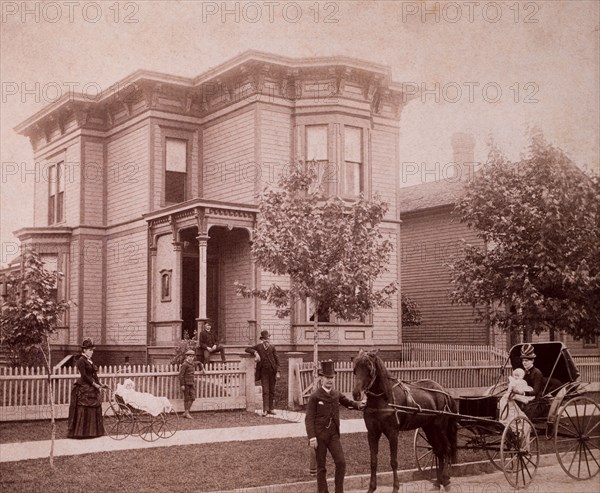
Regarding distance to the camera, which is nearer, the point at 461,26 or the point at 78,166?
the point at 461,26

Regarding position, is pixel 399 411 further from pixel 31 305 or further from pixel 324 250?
pixel 324 250

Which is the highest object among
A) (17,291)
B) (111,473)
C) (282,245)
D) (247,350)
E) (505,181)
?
(505,181)

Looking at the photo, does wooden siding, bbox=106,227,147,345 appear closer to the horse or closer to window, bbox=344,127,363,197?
window, bbox=344,127,363,197

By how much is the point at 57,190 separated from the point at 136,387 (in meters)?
11.2

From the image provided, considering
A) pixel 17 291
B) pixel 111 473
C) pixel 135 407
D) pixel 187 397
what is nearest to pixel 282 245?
pixel 187 397

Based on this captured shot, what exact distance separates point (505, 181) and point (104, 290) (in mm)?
12811

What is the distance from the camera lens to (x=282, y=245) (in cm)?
1755

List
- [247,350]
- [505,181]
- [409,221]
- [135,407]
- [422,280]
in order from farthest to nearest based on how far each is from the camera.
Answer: [409,221], [422,280], [505,181], [247,350], [135,407]

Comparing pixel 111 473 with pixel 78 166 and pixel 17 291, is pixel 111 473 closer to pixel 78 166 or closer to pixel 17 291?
pixel 17 291

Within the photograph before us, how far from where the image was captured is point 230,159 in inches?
910

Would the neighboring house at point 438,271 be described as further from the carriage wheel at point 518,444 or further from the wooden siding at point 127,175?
the carriage wheel at point 518,444

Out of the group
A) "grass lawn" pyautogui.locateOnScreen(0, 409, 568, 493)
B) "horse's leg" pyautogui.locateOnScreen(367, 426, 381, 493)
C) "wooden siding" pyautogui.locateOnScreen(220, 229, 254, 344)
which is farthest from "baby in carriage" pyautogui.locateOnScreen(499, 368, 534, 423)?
"wooden siding" pyautogui.locateOnScreen(220, 229, 254, 344)

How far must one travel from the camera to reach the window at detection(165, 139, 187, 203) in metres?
23.9

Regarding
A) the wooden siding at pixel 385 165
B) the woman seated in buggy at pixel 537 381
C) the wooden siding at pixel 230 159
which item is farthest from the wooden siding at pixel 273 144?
the woman seated in buggy at pixel 537 381
